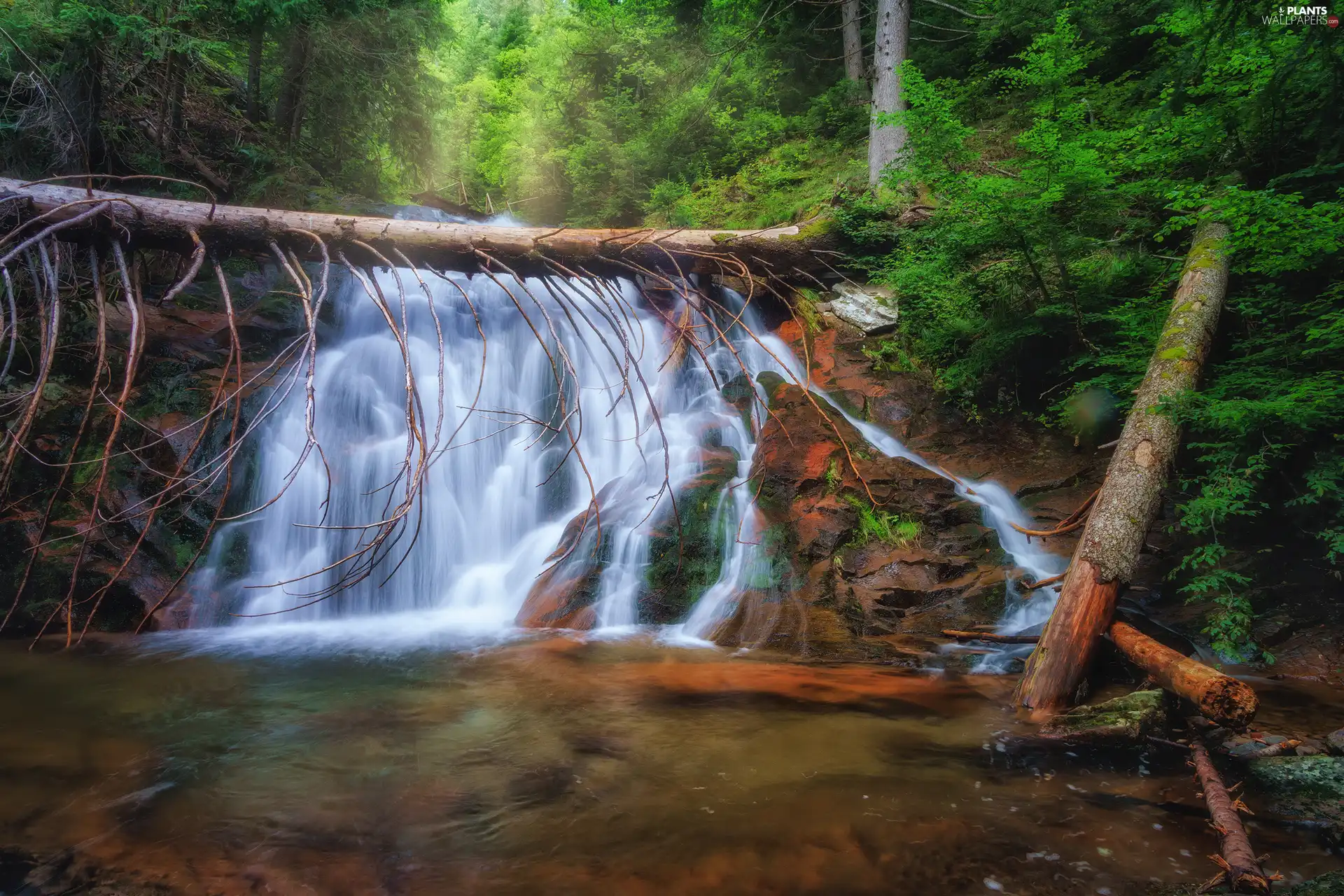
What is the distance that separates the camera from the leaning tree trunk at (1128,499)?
4.23 metres

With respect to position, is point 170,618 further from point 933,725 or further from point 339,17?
point 339,17

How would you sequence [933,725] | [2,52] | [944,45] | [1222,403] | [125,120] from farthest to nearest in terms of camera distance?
[944,45], [125,120], [2,52], [1222,403], [933,725]

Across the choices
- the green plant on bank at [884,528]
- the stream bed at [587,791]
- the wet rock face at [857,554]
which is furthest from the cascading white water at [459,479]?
the stream bed at [587,791]

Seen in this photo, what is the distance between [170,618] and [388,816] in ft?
16.6

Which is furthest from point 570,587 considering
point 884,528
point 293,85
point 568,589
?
point 293,85

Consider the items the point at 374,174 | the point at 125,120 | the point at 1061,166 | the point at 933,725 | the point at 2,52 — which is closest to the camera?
the point at 933,725

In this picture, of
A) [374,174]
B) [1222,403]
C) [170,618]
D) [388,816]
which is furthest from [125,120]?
[1222,403]

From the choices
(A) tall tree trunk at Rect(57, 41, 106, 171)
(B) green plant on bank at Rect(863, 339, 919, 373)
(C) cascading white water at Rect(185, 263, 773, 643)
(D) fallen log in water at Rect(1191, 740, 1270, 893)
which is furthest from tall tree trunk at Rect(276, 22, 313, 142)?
(D) fallen log in water at Rect(1191, 740, 1270, 893)

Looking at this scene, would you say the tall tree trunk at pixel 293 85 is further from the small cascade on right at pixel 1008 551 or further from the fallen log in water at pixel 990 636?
the fallen log in water at pixel 990 636

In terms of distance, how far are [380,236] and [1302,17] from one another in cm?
708

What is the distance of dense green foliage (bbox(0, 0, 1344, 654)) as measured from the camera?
514 centimetres

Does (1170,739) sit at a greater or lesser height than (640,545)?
lesser

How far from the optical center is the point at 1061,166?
5668 mm

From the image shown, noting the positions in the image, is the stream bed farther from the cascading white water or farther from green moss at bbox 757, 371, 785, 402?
green moss at bbox 757, 371, 785, 402
